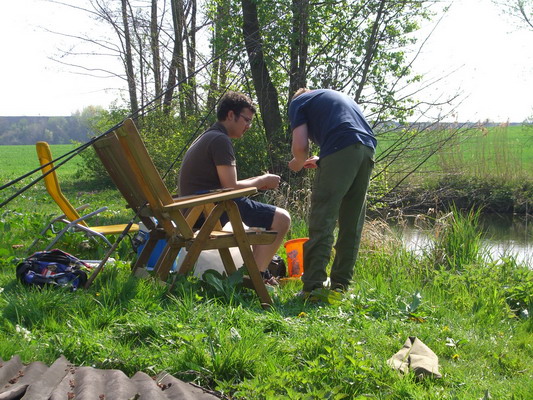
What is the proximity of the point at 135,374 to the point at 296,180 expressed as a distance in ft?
22.0

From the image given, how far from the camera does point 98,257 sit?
5.39 meters

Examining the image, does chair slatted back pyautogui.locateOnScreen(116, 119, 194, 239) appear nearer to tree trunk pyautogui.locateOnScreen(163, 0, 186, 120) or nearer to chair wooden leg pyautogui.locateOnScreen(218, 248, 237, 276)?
chair wooden leg pyautogui.locateOnScreen(218, 248, 237, 276)

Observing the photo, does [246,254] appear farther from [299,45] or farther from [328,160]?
[299,45]

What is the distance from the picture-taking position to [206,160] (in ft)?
15.3

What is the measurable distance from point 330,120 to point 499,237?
8.33 m

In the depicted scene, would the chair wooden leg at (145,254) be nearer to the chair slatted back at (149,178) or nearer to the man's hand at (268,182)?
the chair slatted back at (149,178)

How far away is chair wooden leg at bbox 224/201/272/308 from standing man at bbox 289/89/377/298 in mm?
403

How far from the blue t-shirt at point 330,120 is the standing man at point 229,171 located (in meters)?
0.43

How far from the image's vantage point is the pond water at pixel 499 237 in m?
6.52

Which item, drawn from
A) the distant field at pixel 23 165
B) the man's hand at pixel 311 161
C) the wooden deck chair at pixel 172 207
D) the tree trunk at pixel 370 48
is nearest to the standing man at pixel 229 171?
the man's hand at pixel 311 161

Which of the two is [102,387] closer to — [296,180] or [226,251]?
[226,251]

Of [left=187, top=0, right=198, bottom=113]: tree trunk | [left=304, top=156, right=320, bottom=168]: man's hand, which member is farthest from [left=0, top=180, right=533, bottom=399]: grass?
[left=187, top=0, right=198, bottom=113]: tree trunk

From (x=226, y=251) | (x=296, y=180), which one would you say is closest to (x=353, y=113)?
(x=226, y=251)

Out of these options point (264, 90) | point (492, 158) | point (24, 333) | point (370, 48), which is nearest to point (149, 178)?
point (24, 333)
